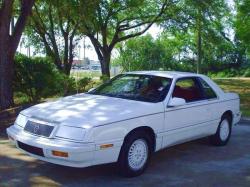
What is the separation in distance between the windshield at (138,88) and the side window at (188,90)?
0.26 meters

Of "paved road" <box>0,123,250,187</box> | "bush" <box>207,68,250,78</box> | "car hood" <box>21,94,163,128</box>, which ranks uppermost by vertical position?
"car hood" <box>21,94,163,128</box>

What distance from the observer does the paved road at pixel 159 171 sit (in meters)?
6.08

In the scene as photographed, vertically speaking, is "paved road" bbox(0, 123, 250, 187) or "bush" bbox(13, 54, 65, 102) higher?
"bush" bbox(13, 54, 65, 102)

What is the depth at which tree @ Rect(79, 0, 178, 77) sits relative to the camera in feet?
67.4

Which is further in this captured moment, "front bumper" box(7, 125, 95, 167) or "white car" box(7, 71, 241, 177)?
"white car" box(7, 71, 241, 177)

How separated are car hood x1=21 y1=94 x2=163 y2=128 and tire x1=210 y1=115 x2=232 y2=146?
2011mm

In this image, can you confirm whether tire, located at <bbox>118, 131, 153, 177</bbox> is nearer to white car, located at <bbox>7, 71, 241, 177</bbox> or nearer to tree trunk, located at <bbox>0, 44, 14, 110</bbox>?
white car, located at <bbox>7, 71, 241, 177</bbox>

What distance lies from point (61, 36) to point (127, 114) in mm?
17792

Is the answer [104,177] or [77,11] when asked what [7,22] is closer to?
[77,11]

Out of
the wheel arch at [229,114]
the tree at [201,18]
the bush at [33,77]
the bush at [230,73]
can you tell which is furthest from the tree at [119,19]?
the wheel arch at [229,114]

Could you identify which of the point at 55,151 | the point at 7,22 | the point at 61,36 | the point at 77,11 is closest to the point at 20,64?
the point at 7,22

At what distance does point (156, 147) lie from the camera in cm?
670

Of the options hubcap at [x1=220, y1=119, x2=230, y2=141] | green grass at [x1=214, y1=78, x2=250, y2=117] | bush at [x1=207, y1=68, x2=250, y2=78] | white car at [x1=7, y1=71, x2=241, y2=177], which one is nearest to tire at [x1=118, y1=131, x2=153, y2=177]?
white car at [x1=7, y1=71, x2=241, y2=177]

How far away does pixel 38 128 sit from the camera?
608 centimetres
